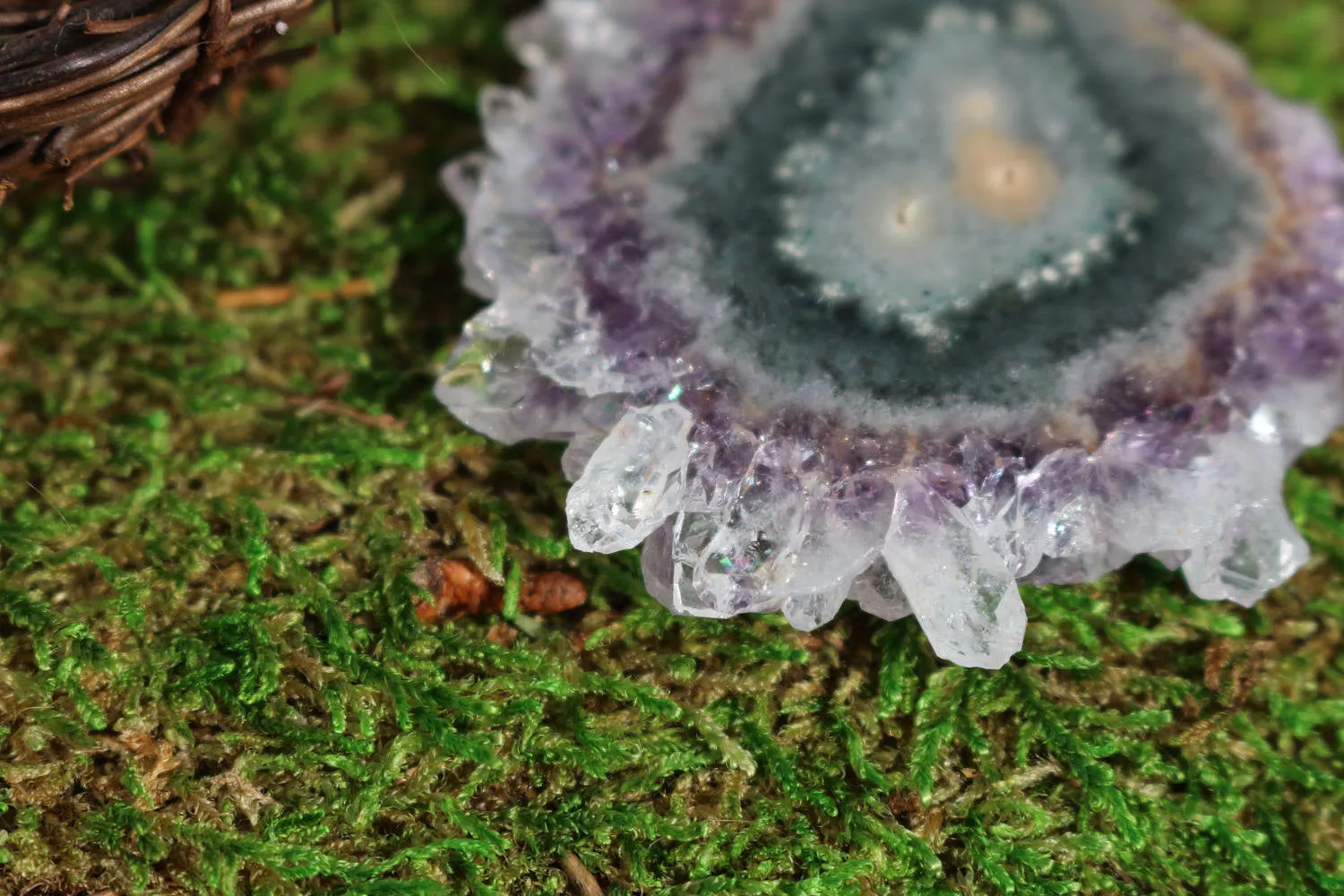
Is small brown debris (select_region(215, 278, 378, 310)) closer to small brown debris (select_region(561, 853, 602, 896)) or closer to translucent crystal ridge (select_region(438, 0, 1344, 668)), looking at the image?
translucent crystal ridge (select_region(438, 0, 1344, 668))

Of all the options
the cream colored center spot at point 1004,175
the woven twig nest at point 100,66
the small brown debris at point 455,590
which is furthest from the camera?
the cream colored center spot at point 1004,175

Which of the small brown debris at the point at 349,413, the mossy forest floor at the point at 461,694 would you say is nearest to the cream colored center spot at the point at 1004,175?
the mossy forest floor at the point at 461,694

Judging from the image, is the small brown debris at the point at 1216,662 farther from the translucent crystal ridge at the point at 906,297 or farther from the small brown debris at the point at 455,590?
the small brown debris at the point at 455,590

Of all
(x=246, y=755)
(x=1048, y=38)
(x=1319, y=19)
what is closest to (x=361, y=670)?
(x=246, y=755)

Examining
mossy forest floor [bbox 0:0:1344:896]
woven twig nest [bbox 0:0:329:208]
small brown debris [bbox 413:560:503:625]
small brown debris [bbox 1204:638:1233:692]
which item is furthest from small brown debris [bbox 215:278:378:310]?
small brown debris [bbox 1204:638:1233:692]

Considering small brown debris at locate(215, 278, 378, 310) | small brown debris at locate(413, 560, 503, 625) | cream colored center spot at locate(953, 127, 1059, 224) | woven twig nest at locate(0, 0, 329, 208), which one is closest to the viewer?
woven twig nest at locate(0, 0, 329, 208)

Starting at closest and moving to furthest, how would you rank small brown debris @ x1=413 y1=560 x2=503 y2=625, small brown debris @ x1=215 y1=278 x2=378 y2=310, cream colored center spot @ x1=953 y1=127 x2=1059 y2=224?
small brown debris @ x1=413 y1=560 x2=503 y2=625 → cream colored center spot @ x1=953 y1=127 x2=1059 y2=224 → small brown debris @ x1=215 y1=278 x2=378 y2=310

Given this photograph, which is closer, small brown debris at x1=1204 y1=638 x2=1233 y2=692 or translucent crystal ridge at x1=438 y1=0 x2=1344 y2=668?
translucent crystal ridge at x1=438 y1=0 x2=1344 y2=668
